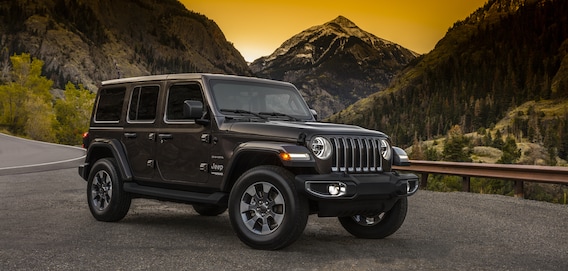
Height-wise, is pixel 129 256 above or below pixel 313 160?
below

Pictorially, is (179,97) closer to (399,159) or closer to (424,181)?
(399,159)

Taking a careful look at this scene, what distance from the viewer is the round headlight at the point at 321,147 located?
648 cm

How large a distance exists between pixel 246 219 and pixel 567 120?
201 meters

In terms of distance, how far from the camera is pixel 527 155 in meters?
159

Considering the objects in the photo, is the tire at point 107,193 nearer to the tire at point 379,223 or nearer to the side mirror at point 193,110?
the side mirror at point 193,110

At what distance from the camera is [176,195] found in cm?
763

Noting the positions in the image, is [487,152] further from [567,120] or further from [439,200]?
[439,200]

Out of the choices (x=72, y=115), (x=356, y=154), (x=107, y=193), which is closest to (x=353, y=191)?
(x=356, y=154)

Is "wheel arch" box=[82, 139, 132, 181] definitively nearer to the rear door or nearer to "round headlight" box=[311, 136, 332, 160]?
the rear door

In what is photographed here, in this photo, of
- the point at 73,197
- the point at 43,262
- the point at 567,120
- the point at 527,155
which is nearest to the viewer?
the point at 43,262

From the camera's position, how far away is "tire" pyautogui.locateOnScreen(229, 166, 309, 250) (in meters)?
A: 6.32

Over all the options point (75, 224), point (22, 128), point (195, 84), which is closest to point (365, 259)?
point (195, 84)

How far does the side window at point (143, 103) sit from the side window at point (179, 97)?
0.29 meters

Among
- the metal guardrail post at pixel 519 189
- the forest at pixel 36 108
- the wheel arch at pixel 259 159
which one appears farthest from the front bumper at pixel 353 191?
the forest at pixel 36 108
